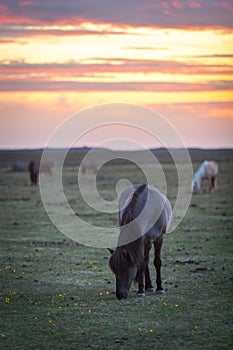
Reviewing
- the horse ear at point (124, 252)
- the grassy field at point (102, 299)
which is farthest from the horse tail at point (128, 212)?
the grassy field at point (102, 299)

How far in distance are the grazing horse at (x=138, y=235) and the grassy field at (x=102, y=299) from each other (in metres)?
0.34

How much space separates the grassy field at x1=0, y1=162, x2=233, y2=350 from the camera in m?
8.75

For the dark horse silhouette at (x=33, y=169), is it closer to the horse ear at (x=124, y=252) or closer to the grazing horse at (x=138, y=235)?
the grazing horse at (x=138, y=235)

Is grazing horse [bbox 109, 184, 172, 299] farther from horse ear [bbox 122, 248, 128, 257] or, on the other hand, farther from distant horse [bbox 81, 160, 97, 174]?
distant horse [bbox 81, 160, 97, 174]

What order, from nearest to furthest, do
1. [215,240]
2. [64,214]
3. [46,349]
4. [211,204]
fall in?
[46,349] → [215,240] → [64,214] → [211,204]

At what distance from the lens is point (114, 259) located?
10.5 m

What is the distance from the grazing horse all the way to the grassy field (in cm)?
34

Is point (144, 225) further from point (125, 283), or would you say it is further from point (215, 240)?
point (215, 240)

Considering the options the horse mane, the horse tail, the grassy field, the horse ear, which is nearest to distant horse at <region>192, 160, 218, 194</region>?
the grassy field

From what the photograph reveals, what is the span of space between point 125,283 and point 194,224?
1209cm

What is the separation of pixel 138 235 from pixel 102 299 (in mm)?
1303

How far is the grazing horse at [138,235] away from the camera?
1052cm

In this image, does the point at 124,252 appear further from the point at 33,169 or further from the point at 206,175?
the point at 33,169

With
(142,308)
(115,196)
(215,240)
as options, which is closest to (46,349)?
(142,308)
